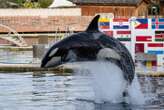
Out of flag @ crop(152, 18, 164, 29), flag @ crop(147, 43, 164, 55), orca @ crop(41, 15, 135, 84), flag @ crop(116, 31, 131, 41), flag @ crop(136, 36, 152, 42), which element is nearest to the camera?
orca @ crop(41, 15, 135, 84)

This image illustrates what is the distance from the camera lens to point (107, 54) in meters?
12.7

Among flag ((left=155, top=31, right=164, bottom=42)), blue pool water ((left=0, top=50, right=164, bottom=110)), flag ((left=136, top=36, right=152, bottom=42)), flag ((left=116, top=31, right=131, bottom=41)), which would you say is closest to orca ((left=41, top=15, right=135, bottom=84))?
blue pool water ((left=0, top=50, right=164, bottom=110))

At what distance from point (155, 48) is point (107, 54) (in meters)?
9.85

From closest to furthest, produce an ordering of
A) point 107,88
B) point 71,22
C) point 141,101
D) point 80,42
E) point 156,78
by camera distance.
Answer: point 80,42
point 141,101
point 107,88
point 156,78
point 71,22

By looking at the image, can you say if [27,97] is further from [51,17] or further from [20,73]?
[51,17]

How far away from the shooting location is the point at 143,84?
17406mm

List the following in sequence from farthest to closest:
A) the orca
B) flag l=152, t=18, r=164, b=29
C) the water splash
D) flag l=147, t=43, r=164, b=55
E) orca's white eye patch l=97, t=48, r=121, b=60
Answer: flag l=152, t=18, r=164, b=29
flag l=147, t=43, r=164, b=55
the water splash
orca's white eye patch l=97, t=48, r=121, b=60
the orca

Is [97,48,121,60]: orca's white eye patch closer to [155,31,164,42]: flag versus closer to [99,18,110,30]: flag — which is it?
[155,31,164,42]: flag

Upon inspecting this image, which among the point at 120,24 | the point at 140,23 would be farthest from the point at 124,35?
the point at 140,23

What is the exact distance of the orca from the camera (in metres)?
12.0

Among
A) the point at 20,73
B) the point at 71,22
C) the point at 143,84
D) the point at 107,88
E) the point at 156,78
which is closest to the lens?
the point at 107,88

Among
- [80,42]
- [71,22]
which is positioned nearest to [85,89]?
[80,42]

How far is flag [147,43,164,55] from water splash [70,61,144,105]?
7.40m

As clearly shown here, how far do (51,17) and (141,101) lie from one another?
46.3 metres
